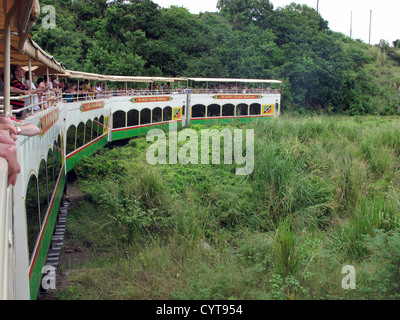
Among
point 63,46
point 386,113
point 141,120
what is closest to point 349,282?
point 141,120

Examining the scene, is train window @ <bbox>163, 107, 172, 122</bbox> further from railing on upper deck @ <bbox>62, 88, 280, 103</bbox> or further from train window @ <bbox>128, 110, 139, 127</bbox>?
train window @ <bbox>128, 110, 139, 127</bbox>

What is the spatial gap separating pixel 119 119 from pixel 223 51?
24175 mm

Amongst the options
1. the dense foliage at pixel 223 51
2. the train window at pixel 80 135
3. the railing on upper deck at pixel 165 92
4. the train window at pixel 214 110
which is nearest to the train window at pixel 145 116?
the railing on upper deck at pixel 165 92

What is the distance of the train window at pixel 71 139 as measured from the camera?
1160cm

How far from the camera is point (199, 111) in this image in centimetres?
2564

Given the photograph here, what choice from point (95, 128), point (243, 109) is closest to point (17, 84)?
point (95, 128)

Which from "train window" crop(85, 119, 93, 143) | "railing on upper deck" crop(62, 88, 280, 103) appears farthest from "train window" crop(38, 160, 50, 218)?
"railing on upper deck" crop(62, 88, 280, 103)

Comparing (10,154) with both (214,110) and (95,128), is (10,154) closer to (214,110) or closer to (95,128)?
(95,128)

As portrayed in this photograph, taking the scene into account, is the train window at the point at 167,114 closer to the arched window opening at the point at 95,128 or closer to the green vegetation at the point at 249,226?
the green vegetation at the point at 249,226

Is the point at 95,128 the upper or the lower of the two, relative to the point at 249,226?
upper

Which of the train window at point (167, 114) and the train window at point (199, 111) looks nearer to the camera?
the train window at point (167, 114)

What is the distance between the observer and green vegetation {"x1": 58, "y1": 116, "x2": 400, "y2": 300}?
646cm

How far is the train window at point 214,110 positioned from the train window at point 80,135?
1326 centimetres

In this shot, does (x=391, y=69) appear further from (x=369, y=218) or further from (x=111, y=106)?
(x=369, y=218)
